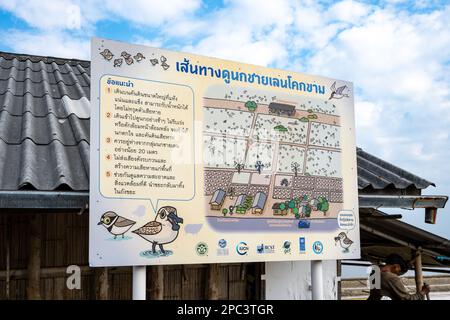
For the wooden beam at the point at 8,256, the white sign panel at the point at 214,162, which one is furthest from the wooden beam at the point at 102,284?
the white sign panel at the point at 214,162

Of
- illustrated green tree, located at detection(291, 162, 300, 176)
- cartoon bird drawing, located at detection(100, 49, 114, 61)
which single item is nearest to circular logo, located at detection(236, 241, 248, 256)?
illustrated green tree, located at detection(291, 162, 300, 176)

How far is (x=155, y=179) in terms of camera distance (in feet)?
12.8

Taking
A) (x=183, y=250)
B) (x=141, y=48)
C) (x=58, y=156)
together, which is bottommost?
(x=183, y=250)

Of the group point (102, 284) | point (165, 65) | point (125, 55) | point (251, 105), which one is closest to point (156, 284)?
point (102, 284)

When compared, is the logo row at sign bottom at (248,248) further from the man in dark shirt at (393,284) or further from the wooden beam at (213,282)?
the man in dark shirt at (393,284)

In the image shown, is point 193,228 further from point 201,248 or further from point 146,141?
point 146,141

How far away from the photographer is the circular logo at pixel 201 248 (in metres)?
4.07

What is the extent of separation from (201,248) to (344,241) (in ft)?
5.56

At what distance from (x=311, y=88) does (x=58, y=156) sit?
2.60m

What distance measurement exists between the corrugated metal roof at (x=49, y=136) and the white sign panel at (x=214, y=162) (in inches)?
15.7

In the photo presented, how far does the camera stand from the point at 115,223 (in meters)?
3.73
